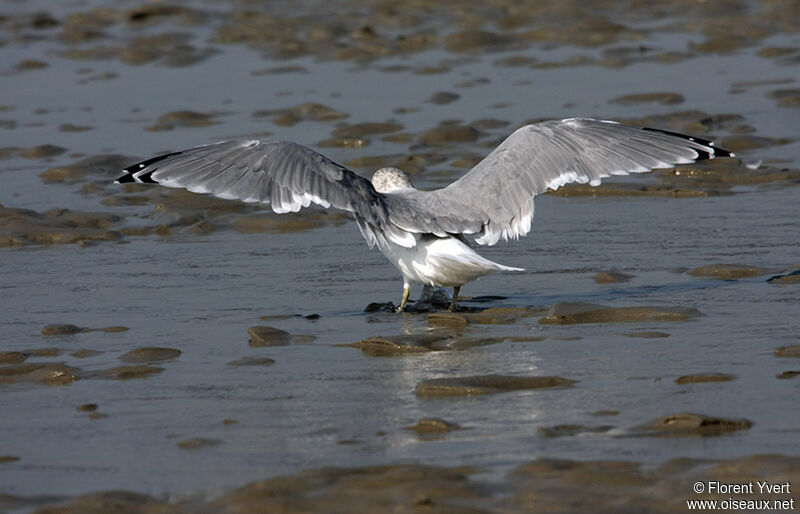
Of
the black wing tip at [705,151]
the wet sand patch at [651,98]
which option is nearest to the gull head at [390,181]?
the black wing tip at [705,151]

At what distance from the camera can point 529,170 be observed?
24.8 ft

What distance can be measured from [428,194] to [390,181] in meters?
0.59

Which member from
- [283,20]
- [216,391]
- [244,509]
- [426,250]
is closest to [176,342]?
[216,391]

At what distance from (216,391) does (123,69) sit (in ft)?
35.5

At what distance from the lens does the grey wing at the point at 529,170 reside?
729cm

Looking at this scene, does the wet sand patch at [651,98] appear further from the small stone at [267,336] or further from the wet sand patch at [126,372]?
the wet sand patch at [126,372]

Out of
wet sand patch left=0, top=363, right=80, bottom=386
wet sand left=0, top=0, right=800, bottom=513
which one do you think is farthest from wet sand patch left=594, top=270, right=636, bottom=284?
wet sand patch left=0, top=363, right=80, bottom=386

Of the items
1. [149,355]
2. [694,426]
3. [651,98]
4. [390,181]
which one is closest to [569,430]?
[694,426]

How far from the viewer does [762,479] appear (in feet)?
14.8

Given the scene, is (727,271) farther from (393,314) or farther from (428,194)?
(393,314)

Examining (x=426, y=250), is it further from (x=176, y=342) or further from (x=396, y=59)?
(x=396, y=59)

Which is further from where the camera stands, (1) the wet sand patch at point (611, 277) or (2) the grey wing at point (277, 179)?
(1) the wet sand patch at point (611, 277)

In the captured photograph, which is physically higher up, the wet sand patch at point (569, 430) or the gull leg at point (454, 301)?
the gull leg at point (454, 301)

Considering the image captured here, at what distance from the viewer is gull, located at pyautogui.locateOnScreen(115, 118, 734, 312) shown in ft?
23.2
